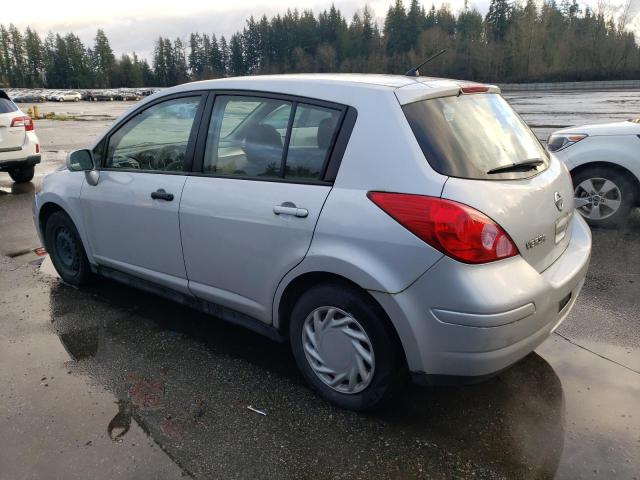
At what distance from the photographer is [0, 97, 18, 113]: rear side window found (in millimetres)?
9422

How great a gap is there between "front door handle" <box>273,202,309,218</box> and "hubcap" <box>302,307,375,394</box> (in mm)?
495

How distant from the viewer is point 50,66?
427ft

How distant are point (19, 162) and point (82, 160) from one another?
662 centimetres

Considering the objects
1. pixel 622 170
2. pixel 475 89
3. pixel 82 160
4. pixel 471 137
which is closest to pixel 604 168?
pixel 622 170

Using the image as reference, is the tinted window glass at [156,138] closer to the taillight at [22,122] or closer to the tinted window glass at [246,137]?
the tinted window glass at [246,137]

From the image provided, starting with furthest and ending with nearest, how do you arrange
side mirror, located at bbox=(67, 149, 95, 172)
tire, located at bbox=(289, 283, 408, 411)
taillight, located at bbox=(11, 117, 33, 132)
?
taillight, located at bbox=(11, 117, 33, 132), side mirror, located at bbox=(67, 149, 95, 172), tire, located at bbox=(289, 283, 408, 411)

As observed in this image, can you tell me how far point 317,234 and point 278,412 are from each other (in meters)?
0.99

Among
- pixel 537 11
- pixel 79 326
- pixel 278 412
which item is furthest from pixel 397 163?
pixel 537 11

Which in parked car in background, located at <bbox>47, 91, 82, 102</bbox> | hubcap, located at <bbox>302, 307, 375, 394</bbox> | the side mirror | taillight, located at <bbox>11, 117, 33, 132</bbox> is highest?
parked car in background, located at <bbox>47, 91, 82, 102</bbox>

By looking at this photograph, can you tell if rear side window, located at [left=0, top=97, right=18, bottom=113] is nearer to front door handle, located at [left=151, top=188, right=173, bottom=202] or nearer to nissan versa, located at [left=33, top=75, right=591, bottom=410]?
nissan versa, located at [left=33, top=75, right=591, bottom=410]

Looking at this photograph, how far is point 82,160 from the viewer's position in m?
3.97

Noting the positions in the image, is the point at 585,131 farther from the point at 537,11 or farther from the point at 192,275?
the point at 537,11

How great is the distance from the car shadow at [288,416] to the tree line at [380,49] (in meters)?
68.3

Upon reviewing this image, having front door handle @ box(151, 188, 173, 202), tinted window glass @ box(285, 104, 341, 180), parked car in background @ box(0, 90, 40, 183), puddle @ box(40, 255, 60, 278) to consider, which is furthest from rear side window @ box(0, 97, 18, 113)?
tinted window glass @ box(285, 104, 341, 180)
